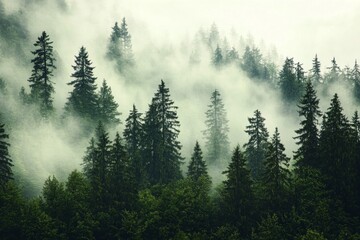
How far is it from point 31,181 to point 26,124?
12367 mm

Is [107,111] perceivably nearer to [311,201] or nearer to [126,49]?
[311,201]

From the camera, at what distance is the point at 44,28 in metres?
121

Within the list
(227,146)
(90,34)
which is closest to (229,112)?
(227,146)

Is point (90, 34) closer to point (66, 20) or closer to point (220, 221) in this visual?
point (66, 20)

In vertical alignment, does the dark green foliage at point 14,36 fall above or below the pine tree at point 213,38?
below

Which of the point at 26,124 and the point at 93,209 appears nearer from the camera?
the point at 93,209

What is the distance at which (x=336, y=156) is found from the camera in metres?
43.1

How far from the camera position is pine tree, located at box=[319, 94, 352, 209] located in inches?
1651

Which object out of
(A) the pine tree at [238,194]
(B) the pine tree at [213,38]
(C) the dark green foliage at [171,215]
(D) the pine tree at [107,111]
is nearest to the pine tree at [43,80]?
(D) the pine tree at [107,111]

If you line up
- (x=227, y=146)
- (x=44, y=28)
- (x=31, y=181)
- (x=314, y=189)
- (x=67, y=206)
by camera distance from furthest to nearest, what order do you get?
(x=44, y=28), (x=227, y=146), (x=31, y=181), (x=314, y=189), (x=67, y=206)

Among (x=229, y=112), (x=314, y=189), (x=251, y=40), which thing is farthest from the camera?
(x=251, y=40)

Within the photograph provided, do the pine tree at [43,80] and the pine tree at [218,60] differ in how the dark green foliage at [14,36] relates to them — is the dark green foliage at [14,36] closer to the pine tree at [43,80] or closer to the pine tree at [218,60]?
the pine tree at [43,80]

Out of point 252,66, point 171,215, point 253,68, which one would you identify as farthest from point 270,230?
point 252,66

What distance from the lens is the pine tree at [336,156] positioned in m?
41.9
